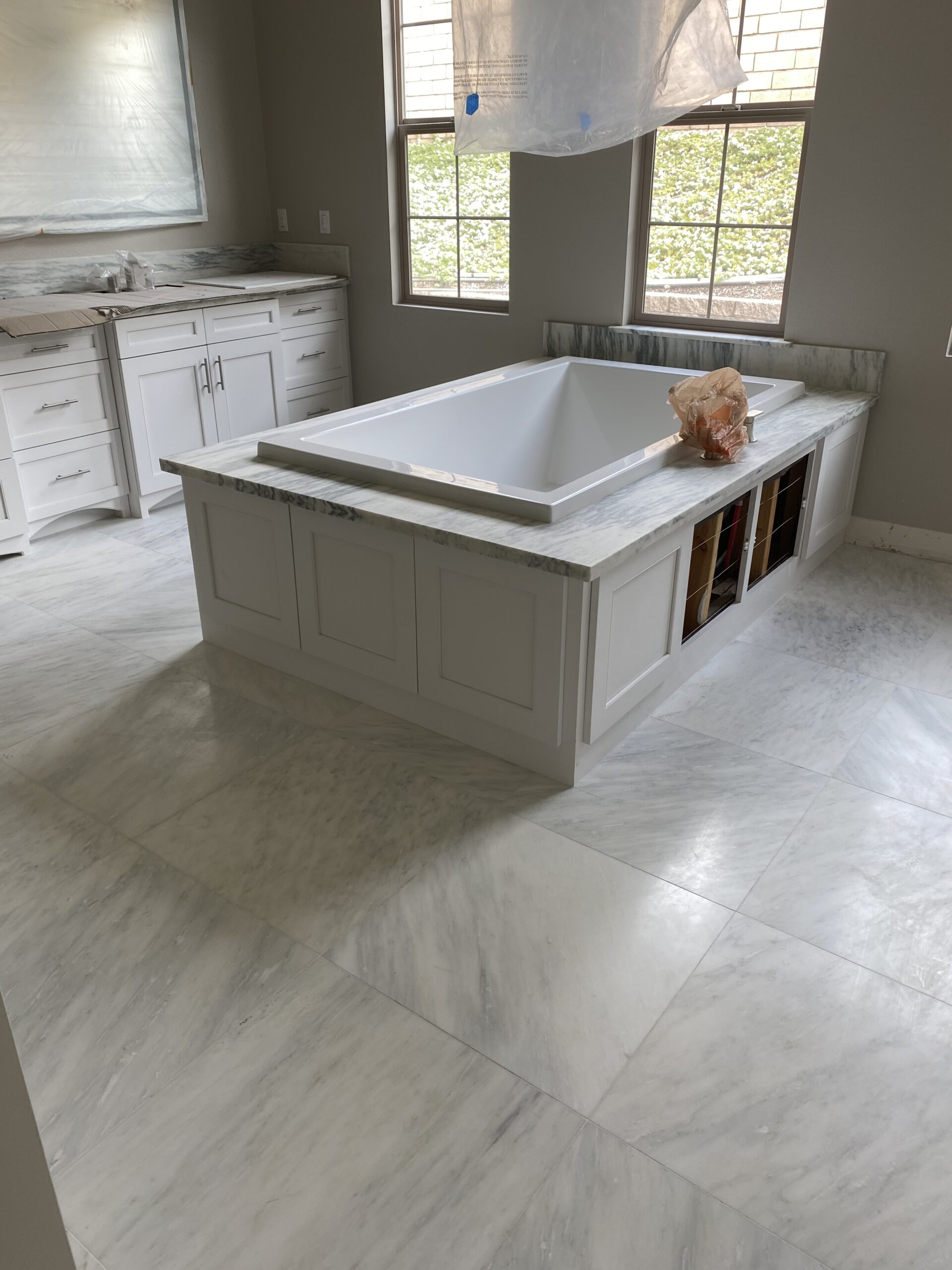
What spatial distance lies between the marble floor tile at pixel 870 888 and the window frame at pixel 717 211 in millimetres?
2151

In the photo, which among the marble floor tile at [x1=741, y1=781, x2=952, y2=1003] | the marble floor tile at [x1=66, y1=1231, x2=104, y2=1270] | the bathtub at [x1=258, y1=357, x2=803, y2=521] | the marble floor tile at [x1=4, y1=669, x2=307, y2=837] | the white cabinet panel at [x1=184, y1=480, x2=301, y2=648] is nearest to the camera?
the marble floor tile at [x1=66, y1=1231, x2=104, y2=1270]

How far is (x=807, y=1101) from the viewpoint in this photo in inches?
58.3

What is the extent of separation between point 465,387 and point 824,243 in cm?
137

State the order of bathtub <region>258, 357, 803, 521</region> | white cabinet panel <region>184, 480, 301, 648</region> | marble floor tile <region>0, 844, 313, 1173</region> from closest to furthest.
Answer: marble floor tile <region>0, 844, 313, 1173</region>, bathtub <region>258, 357, 803, 521</region>, white cabinet panel <region>184, 480, 301, 648</region>

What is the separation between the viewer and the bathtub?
2406 millimetres

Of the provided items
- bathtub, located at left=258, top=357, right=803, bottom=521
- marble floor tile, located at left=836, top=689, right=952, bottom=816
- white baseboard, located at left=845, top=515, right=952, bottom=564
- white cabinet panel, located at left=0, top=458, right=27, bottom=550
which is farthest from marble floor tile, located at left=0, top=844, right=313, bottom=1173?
white baseboard, located at left=845, top=515, right=952, bottom=564

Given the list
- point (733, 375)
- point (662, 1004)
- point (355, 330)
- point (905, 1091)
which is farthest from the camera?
point (355, 330)

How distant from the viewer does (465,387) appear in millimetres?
3359

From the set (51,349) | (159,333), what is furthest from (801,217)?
(51,349)

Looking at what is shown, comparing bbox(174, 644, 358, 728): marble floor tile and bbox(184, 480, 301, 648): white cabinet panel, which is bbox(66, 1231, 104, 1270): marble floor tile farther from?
bbox(184, 480, 301, 648): white cabinet panel

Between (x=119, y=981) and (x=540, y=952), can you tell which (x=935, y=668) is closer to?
(x=540, y=952)

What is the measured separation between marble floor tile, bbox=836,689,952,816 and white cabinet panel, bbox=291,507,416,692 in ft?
3.68

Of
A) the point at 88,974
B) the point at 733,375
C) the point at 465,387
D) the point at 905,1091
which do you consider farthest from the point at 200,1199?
the point at 465,387

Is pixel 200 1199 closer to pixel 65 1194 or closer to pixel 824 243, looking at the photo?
pixel 65 1194
